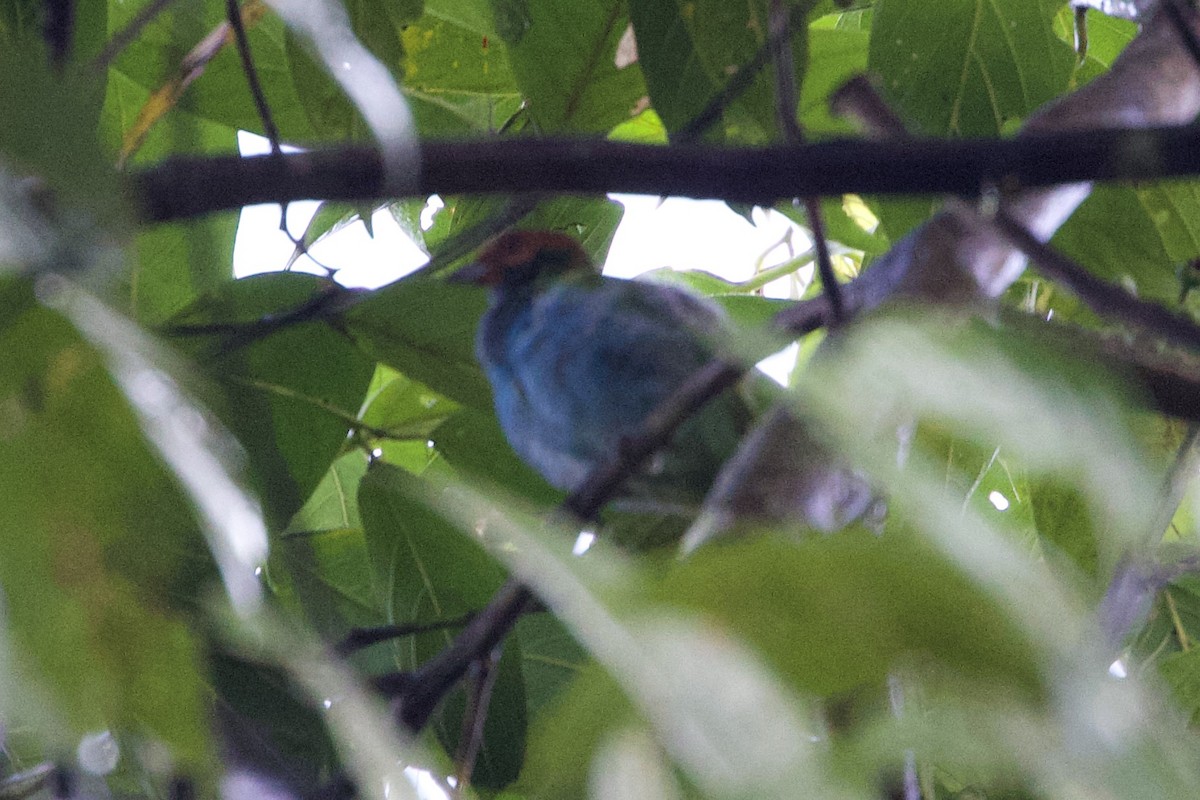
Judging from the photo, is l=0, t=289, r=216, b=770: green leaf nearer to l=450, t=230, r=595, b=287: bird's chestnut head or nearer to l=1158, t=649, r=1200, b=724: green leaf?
l=1158, t=649, r=1200, b=724: green leaf

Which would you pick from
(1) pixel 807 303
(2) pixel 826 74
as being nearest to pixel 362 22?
(1) pixel 807 303

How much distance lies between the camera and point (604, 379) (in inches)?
102

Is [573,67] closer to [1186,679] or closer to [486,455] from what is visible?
[486,455]

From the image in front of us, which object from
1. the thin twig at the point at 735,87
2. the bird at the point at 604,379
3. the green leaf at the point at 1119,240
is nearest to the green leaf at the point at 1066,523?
the green leaf at the point at 1119,240

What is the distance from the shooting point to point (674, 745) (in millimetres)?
487

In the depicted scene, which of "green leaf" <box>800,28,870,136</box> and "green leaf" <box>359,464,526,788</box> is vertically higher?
"green leaf" <box>800,28,870,136</box>

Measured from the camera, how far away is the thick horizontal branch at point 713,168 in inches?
35.9

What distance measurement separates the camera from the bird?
237 cm

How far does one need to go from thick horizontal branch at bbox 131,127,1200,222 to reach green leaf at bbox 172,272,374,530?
0.69m

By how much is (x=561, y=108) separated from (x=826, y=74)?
544mm

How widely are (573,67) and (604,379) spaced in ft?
2.39

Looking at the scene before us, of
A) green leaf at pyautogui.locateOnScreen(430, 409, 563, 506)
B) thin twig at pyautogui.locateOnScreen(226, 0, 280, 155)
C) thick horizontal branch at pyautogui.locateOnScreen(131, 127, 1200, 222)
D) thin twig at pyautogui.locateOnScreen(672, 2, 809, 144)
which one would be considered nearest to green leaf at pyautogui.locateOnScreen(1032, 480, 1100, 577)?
green leaf at pyautogui.locateOnScreen(430, 409, 563, 506)

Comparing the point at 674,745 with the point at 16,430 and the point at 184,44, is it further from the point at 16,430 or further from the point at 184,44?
the point at 184,44

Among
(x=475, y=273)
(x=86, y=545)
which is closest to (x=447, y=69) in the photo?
(x=475, y=273)
